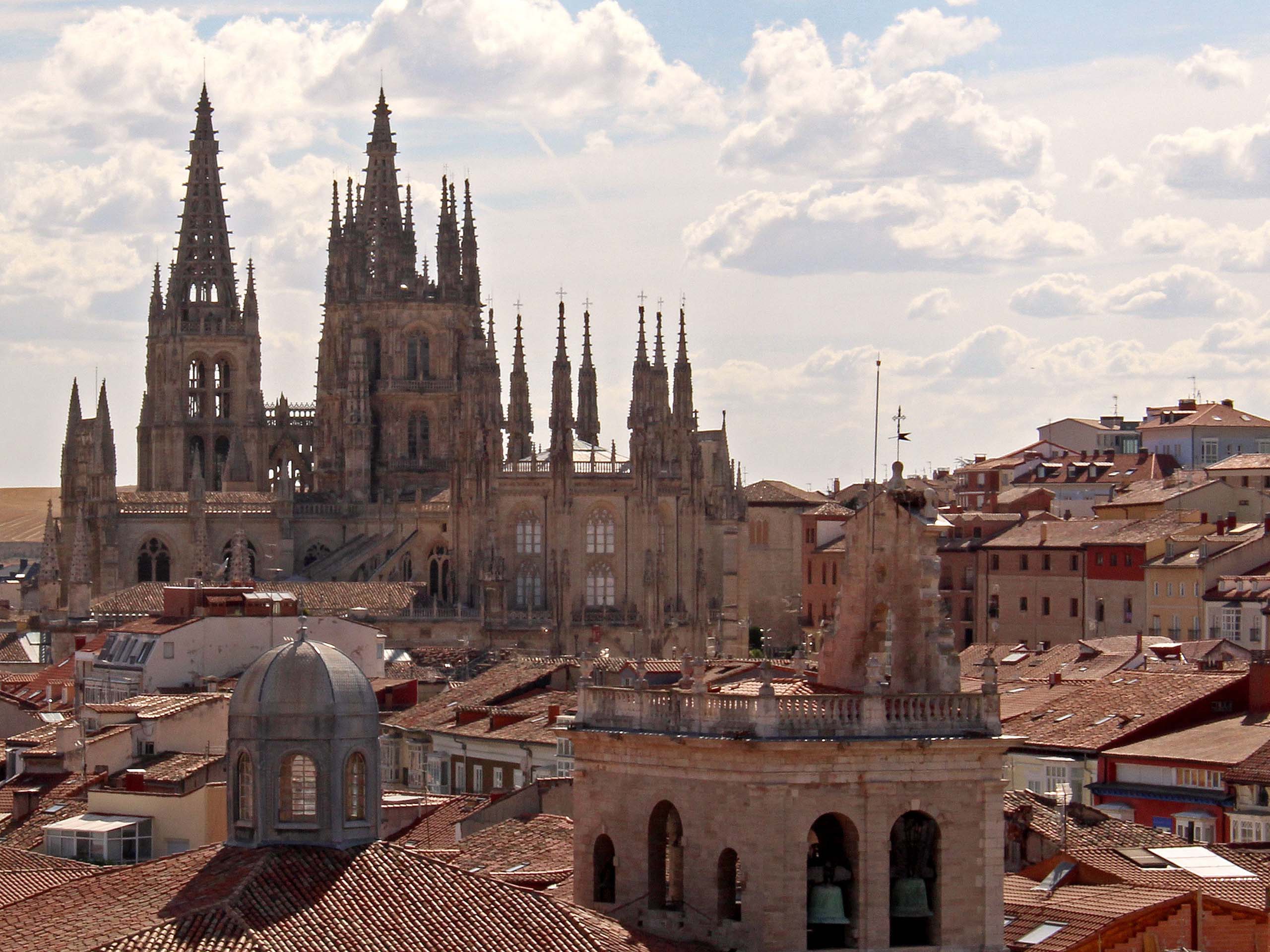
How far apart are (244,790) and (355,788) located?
3.83 ft

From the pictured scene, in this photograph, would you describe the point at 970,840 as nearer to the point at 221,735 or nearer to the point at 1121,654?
the point at 221,735

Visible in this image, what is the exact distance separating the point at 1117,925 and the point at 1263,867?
337 inches

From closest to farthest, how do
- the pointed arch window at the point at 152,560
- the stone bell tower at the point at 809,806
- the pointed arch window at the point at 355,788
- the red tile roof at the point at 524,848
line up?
the stone bell tower at the point at 809,806
the pointed arch window at the point at 355,788
the red tile roof at the point at 524,848
the pointed arch window at the point at 152,560

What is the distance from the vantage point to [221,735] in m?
55.6

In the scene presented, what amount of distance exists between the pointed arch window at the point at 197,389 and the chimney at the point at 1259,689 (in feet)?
327

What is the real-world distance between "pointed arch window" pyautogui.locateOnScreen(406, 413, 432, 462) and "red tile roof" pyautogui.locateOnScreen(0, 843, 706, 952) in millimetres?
115001

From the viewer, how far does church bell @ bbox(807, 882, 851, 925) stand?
30562 millimetres

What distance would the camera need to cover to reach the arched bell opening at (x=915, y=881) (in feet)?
102

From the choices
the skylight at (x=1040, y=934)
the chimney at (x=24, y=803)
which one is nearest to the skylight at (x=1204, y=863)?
the skylight at (x=1040, y=934)

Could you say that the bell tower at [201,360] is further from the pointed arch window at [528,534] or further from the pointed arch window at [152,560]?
the pointed arch window at [528,534]

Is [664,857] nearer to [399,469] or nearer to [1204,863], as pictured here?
[1204,863]

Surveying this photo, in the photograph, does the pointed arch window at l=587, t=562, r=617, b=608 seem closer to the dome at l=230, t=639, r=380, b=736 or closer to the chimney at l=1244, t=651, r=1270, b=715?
the chimney at l=1244, t=651, r=1270, b=715


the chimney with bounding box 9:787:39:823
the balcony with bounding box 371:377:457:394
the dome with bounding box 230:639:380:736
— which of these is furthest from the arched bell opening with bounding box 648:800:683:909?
the balcony with bounding box 371:377:457:394

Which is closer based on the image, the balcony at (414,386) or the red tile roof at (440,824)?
the red tile roof at (440,824)
